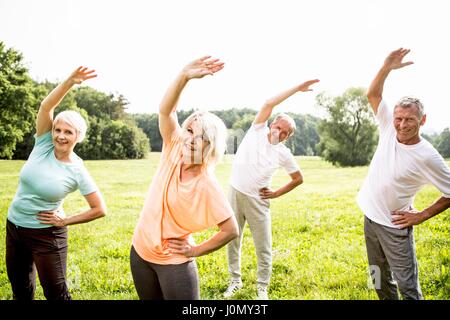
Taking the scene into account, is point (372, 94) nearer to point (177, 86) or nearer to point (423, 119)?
point (423, 119)

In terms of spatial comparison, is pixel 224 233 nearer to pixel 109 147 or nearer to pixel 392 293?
pixel 392 293

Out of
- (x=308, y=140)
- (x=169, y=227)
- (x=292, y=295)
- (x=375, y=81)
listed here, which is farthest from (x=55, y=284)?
(x=308, y=140)

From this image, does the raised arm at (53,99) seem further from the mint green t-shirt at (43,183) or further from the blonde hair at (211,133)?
the blonde hair at (211,133)

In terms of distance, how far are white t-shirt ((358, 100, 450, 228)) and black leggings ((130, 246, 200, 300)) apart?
1454mm

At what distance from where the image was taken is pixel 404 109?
7.80 feet

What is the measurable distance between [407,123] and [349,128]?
515 inches

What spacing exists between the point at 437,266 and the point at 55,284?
367 cm

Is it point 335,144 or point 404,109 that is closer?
point 404,109

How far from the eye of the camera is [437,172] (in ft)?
7.78

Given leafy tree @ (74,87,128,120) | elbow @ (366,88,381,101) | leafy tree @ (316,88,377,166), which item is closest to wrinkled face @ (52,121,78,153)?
elbow @ (366,88,381,101)

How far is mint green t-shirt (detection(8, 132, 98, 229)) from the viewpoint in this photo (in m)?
2.36

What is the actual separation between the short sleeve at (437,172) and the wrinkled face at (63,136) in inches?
92.2

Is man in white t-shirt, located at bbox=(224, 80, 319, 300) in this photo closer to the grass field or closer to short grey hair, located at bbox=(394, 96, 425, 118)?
the grass field
